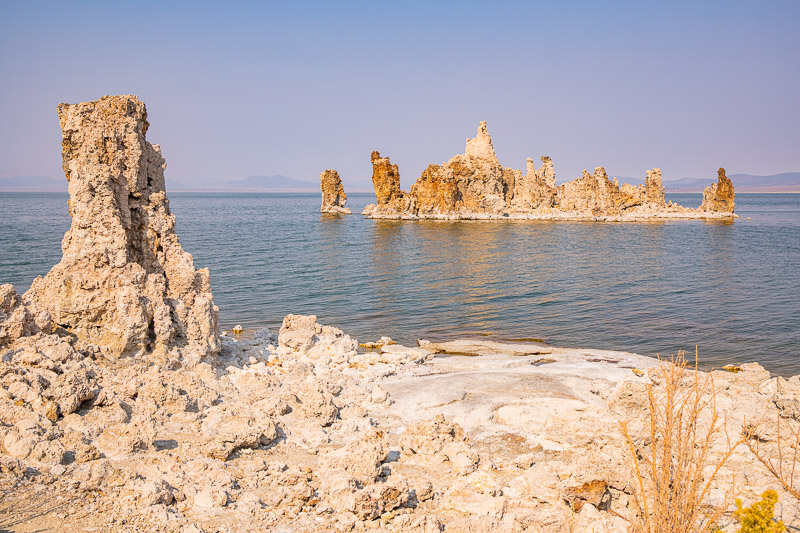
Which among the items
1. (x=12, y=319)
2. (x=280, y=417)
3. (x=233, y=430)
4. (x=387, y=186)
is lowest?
(x=280, y=417)

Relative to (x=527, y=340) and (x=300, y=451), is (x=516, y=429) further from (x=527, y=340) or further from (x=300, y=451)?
(x=527, y=340)

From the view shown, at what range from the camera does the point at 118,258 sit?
11.1m

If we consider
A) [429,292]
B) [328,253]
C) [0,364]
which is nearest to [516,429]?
[0,364]

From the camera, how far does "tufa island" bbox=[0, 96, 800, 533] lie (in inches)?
229

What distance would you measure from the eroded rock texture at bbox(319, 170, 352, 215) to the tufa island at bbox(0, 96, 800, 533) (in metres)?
98.0

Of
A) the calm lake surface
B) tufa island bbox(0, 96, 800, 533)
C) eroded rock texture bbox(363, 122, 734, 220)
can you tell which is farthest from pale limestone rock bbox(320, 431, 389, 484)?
eroded rock texture bbox(363, 122, 734, 220)

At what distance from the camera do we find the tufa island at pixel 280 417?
5812 mm

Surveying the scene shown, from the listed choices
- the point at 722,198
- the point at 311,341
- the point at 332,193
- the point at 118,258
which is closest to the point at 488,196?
the point at 332,193

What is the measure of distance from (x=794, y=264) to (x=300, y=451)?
1737 inches

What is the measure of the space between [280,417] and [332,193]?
108382 millimetres

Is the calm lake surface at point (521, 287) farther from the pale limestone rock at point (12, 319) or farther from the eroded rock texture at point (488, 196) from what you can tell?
the eroded rock texture at point (488, 196)

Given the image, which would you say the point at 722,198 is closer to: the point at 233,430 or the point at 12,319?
the point at 233,430

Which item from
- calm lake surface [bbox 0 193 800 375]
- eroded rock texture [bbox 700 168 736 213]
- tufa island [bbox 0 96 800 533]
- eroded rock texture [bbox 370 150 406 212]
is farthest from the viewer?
eroded rock texture [bbox 700 168 736 213]

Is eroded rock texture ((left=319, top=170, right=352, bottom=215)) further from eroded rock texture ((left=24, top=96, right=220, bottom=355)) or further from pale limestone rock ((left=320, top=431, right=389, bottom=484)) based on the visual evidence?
pale limestone rock ((left=320, top=431, right=389, bottom=484))
